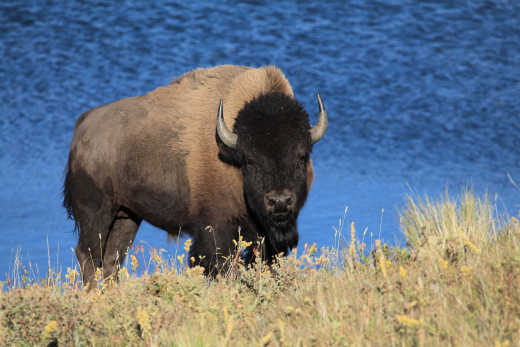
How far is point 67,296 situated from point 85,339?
1.90ft

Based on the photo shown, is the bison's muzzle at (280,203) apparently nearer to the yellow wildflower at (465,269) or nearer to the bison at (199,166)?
the bison at (199,166)

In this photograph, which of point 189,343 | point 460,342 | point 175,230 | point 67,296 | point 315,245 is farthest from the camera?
point 175,230

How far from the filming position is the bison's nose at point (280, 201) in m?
6.67

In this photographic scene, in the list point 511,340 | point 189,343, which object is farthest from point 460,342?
point 189,343

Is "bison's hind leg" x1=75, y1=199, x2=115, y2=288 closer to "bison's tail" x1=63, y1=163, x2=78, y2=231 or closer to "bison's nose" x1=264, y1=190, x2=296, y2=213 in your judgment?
"bison's tail" x1=63, y1=163, x2=78, y2=231

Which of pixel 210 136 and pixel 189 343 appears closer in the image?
pixel 189 343

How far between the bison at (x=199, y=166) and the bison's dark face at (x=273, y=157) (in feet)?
0.04

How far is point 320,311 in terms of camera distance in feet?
14.0

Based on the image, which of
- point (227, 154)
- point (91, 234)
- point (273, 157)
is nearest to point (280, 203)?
point (273, 157)

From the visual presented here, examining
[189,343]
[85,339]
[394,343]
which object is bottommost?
[85,339]

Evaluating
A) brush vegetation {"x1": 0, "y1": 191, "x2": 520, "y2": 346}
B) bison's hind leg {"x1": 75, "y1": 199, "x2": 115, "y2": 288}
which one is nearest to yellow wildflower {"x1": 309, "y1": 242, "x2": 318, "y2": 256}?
brush vegetation {"x1": 0, "y1": 191, "x2": 520, "y2": 346}

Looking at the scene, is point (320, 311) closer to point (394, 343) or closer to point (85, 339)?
point (394, 343)

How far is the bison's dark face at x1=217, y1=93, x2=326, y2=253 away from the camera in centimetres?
683

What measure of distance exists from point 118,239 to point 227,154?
260 centimetres
